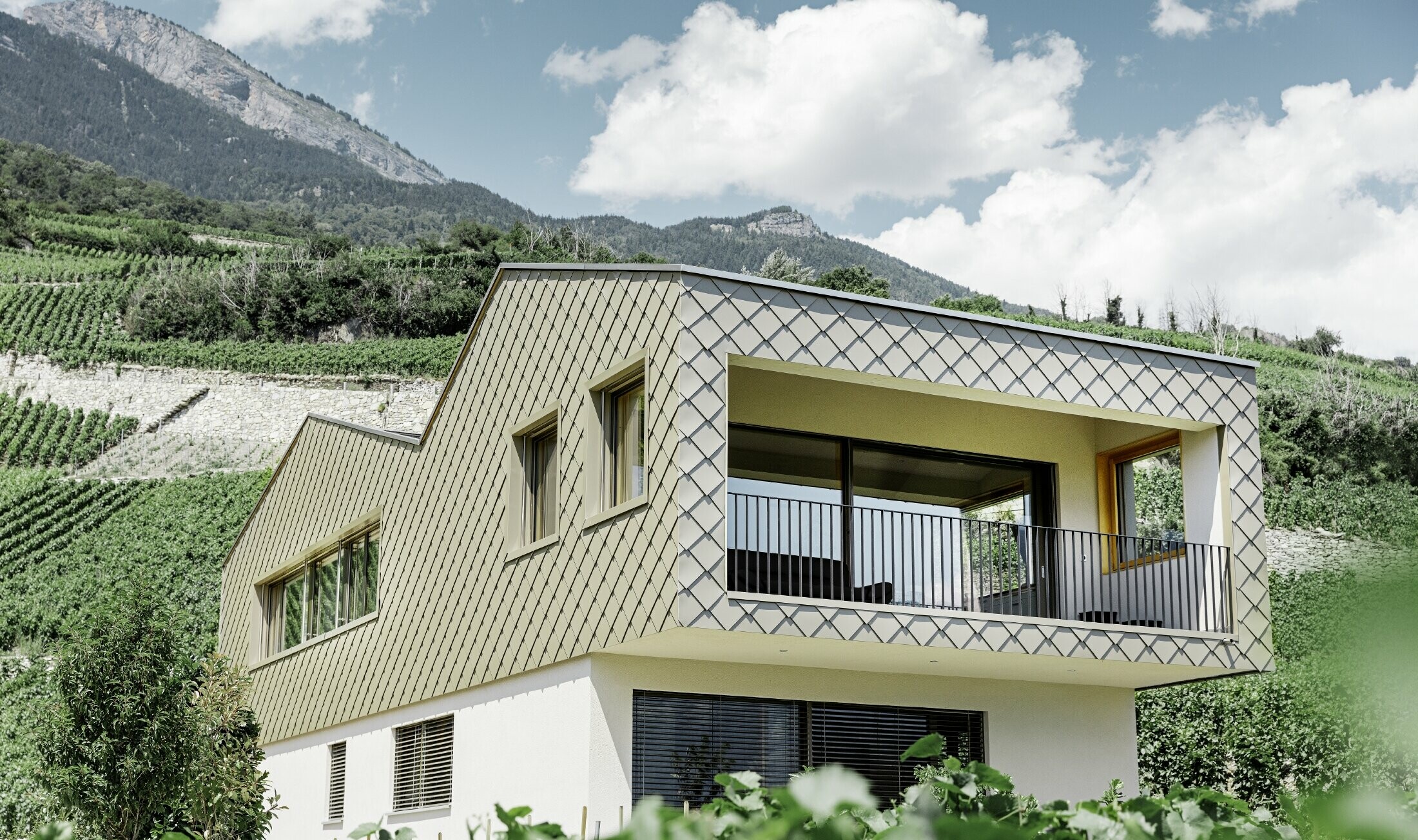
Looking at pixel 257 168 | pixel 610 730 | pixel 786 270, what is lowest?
pixel 610 730

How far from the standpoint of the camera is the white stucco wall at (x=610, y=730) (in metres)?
9.89

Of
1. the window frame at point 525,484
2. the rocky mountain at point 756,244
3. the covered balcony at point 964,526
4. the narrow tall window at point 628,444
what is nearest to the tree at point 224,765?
the window frame at point 525,484

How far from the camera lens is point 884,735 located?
1134cm

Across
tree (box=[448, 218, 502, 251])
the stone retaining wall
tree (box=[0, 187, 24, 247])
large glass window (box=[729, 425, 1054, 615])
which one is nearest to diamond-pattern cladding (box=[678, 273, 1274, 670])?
large glass window (box=[729, 425, 1054, 615])

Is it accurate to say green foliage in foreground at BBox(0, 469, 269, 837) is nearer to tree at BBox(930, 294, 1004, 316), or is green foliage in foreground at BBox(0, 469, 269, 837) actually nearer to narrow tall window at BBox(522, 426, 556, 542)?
narrow tall window at BBox(522, 426, 556, 542)

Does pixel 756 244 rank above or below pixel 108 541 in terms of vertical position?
above

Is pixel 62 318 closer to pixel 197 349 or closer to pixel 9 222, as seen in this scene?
pixel 197 349

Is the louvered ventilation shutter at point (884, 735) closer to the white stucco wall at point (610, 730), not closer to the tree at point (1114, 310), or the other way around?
the white stucco wall at point (610, 730)

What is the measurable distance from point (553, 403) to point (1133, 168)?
52106 millimetres

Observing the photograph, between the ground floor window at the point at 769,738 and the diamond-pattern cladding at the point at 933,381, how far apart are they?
4.61ft

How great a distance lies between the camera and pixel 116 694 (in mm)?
11453

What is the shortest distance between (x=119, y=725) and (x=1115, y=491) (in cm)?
942

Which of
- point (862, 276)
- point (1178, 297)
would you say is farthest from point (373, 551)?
point (1178, 297)

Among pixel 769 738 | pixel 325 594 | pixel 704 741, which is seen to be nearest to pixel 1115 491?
pixel 769 738
